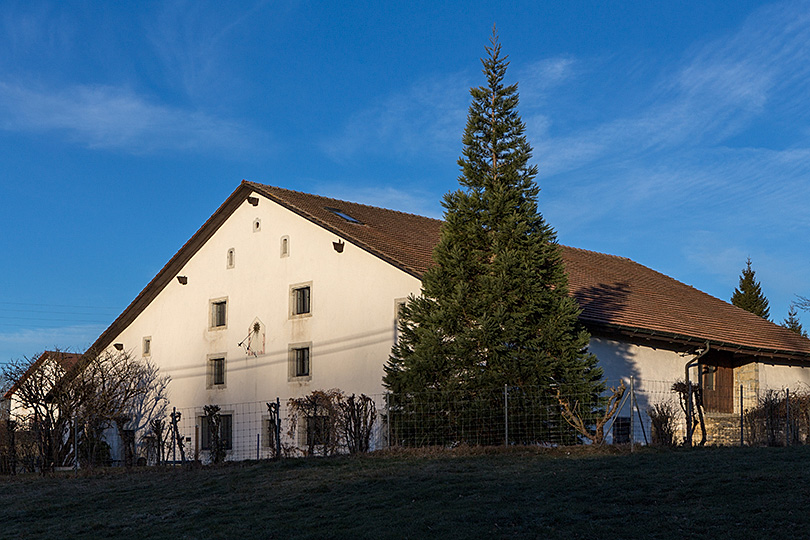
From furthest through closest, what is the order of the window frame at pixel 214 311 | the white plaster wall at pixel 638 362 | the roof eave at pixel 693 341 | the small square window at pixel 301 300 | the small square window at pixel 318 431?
the window frame at pixel 214 311 < the small square window at pixel 301 300 < the white plaster wall at pixel 638 362 < the roof eave at pixel 693 341 < the small square window at pixel 318 431

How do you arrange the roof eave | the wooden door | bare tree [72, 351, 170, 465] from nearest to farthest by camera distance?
the roof eave → the wooden door → bare tree [72, 351, 170, 465]

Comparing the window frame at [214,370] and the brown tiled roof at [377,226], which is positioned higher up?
the brown tiled roof at [377,226]

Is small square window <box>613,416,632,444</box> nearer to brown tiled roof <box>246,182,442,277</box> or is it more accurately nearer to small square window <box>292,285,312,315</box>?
brown tiled roof <box>246,182,442,277</box>

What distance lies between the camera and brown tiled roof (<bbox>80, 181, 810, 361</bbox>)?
Answer: 27.2m

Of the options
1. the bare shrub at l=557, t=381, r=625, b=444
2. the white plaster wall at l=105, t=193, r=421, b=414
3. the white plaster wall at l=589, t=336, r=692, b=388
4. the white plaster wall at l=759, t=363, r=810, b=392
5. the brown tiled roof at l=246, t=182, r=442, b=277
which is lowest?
the bare shrub at l=557, t=381, r=625, b=444

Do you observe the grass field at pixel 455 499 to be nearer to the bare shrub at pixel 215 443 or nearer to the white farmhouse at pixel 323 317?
the bare shrub at pixel 215 443

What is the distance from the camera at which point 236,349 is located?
106 feet

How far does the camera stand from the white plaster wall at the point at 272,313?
2800cm

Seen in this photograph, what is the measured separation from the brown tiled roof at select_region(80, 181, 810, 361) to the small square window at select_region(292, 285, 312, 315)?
94.5 inches

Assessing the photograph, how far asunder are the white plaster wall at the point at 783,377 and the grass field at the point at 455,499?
14.3m

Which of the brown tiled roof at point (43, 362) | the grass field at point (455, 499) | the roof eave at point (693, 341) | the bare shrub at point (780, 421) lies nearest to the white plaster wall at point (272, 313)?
the brown tiled roof at point (43, 362)

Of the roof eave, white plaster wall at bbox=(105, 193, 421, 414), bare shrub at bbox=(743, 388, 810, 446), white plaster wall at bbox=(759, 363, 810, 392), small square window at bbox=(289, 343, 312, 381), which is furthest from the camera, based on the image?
white plaster wall at bbox=(759, 363, 810, 392)

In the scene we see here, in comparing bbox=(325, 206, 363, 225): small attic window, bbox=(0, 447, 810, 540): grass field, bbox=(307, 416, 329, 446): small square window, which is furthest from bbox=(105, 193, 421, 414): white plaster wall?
bbox=(0, 447, 810, 540): grass field

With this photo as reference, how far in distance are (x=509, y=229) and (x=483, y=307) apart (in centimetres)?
182
